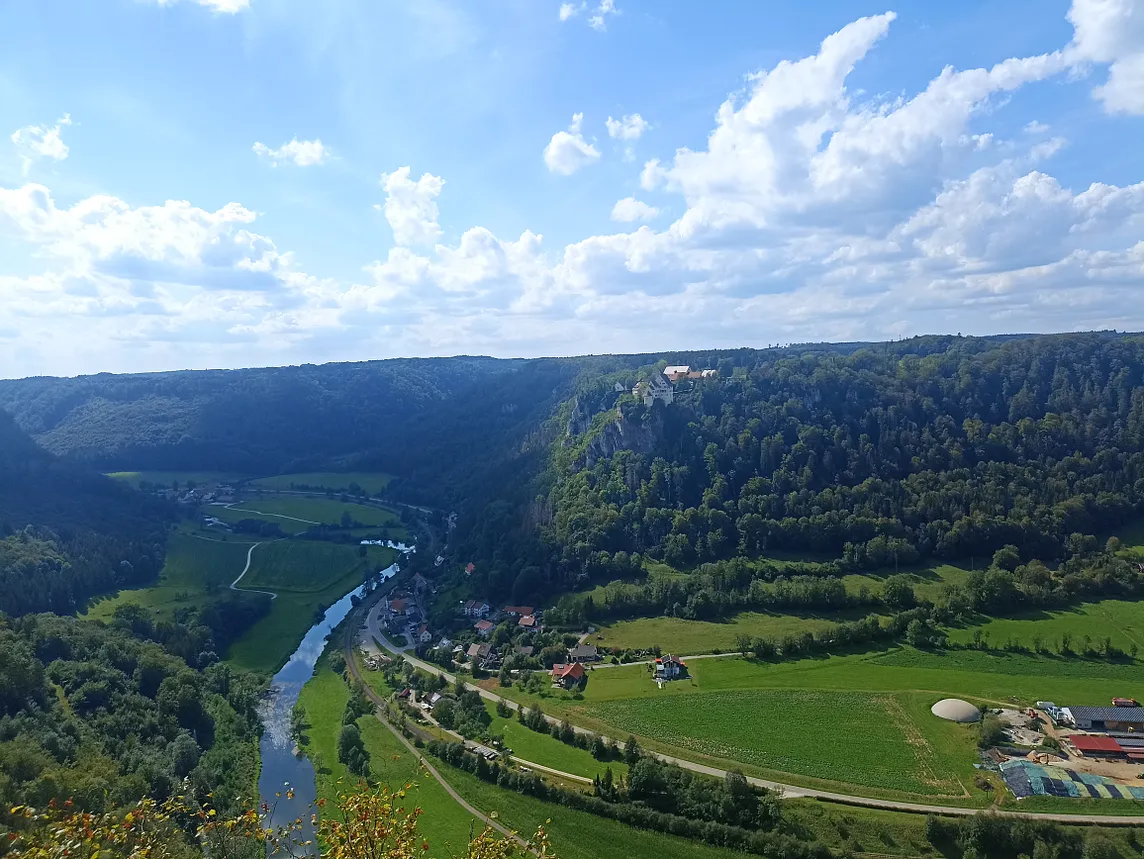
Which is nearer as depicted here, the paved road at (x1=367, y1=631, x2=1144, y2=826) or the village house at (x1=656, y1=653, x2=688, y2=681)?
the paved road at (x1=367, y1=631, x2=1144, y2=826)

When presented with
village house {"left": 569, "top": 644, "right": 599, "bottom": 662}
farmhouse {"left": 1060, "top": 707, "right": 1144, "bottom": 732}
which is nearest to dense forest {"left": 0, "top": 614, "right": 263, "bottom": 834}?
village house {"left": 569, "top": 644, "right": 599, "bottom": 662}

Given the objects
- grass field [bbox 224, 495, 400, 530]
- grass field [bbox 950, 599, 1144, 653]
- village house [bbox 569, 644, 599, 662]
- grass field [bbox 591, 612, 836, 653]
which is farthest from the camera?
grass field [bbox 224, 495, 400, 530]

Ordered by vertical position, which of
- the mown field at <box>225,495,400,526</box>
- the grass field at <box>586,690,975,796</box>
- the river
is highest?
the mown field at <box>225,495,400,526</box>

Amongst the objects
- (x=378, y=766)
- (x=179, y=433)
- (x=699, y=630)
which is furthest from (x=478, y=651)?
(x=179, y=433)

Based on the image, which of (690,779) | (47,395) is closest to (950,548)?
(690,779)

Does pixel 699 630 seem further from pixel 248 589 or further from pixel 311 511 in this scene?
pixel 311 511

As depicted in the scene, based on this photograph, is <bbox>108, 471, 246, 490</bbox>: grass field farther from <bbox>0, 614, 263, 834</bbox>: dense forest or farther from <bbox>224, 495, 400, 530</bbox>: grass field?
<bbox>0, 614, 263, 834</bbox>: dense forest
